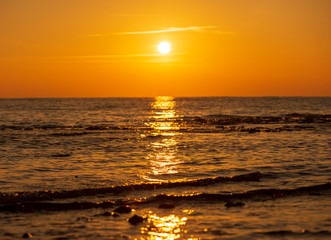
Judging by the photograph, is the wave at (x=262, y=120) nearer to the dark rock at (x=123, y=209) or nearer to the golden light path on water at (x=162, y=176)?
the golden light path on water at (x=162, y=176)

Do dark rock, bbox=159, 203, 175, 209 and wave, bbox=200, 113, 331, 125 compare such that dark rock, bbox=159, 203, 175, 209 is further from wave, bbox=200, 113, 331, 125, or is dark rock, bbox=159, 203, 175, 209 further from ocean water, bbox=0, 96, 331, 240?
wave, bbox=200, 113, 331, 125

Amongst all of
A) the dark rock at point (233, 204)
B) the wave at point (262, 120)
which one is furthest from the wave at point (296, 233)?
the wave at point (262, 120)

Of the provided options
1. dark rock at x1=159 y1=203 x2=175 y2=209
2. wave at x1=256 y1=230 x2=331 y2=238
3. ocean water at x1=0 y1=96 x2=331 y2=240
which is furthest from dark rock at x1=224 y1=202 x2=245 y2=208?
wave at x1=256 y1=230 x2=331 y2=238

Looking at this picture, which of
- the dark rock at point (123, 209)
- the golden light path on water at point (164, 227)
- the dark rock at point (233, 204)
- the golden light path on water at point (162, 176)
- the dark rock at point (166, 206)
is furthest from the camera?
the dark rock at point (233, 204)

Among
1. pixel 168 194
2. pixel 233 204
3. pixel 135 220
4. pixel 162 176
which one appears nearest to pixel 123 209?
pixel 135 220

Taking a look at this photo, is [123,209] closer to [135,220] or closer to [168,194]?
[135,220]

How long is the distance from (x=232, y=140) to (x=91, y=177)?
1957 centimetres

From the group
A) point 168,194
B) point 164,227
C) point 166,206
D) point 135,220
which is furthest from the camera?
point 168,194

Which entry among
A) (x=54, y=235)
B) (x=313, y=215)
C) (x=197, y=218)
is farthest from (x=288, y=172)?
(x=54, y=235)

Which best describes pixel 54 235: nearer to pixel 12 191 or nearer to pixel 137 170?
pixel 12 191

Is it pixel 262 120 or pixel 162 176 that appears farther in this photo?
pixel 262 120

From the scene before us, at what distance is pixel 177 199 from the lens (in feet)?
50.0

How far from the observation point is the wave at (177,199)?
14.1 metres

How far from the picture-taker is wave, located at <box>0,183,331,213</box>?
14117mm
